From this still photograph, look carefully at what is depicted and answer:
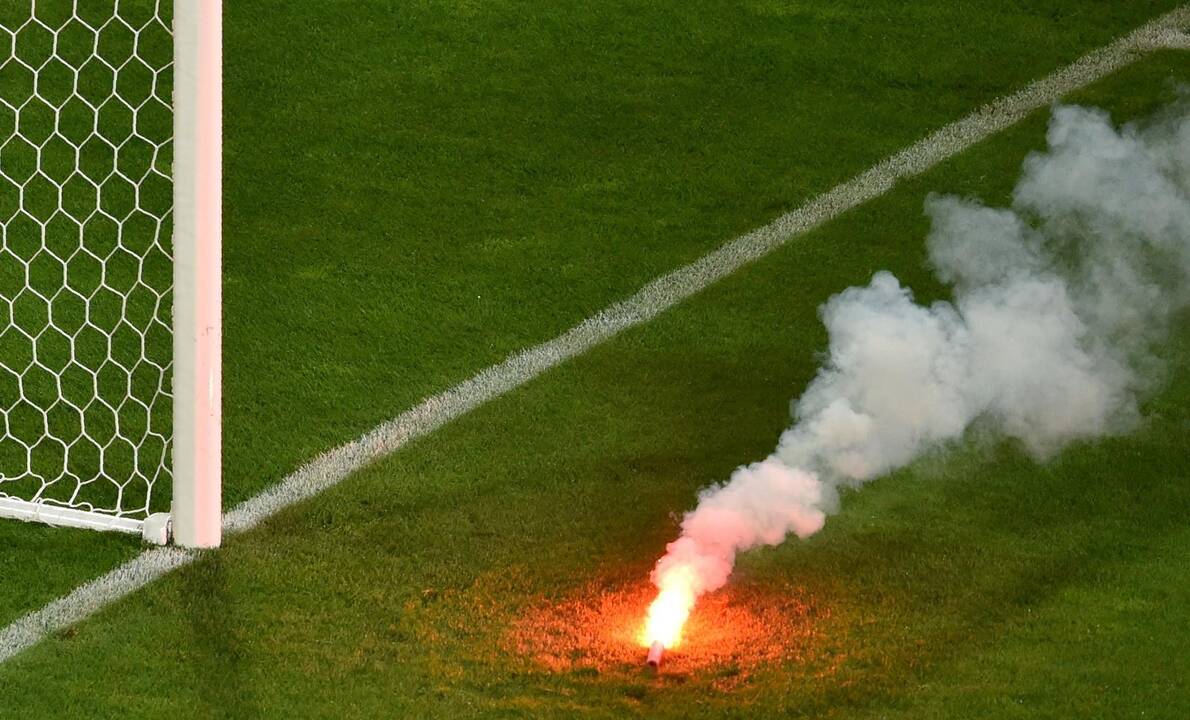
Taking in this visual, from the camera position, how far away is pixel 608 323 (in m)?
4.97

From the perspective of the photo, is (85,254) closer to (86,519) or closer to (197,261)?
(86,519)

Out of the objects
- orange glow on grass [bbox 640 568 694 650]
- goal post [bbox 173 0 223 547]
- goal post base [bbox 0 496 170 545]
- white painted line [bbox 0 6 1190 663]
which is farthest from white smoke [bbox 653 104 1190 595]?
goal post base [bbox 0 496 170 545]

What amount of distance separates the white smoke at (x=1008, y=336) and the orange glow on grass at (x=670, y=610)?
35 mm

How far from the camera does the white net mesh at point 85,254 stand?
4.48 meters

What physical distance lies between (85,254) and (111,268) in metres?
0.14

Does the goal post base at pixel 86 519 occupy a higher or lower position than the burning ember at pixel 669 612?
lower

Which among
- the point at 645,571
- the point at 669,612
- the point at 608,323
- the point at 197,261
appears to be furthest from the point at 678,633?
the point at 197,261

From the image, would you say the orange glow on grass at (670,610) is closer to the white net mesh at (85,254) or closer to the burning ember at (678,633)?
the burning ember at (678,633)

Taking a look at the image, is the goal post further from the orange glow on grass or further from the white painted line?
the orange glow on grass

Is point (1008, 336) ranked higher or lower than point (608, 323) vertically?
higher

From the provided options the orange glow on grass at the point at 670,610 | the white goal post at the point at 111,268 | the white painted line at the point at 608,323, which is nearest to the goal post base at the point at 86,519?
the white goal post at the point at 111,268

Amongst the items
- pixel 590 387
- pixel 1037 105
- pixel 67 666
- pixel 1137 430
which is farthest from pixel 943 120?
pixel 67 666

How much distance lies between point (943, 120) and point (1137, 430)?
161 cm

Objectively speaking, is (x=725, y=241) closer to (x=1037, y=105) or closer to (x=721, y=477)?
(x=721, y=477)
